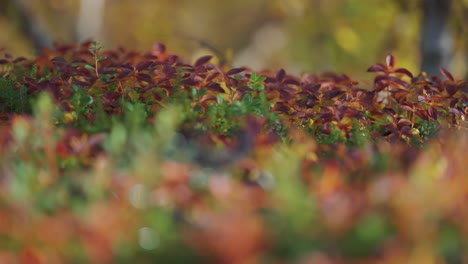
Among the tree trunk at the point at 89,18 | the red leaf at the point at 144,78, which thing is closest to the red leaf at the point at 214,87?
the red leaf at the point at 144,78

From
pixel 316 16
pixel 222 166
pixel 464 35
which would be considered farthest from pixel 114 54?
pixel 316 16

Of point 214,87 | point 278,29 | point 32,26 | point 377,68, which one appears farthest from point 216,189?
point 278,29

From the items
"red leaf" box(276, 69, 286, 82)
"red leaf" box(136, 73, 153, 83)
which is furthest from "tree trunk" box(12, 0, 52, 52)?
"red leaf" box(136, 73, 153, 83)

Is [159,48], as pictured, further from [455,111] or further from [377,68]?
[455,111]

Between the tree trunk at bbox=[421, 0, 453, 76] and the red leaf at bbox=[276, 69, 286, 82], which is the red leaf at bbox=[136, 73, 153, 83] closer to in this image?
the red leaf at bbox=[276, 69, 286, 82]

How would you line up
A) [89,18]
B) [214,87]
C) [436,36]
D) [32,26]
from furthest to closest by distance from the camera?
[89,18] → [32,26] → [436,36] → [214,87]

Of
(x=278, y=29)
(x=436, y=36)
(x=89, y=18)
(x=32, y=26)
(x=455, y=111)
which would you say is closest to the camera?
(x=455, y=111)

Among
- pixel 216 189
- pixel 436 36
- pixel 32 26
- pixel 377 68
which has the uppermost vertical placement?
pixel 32 26
